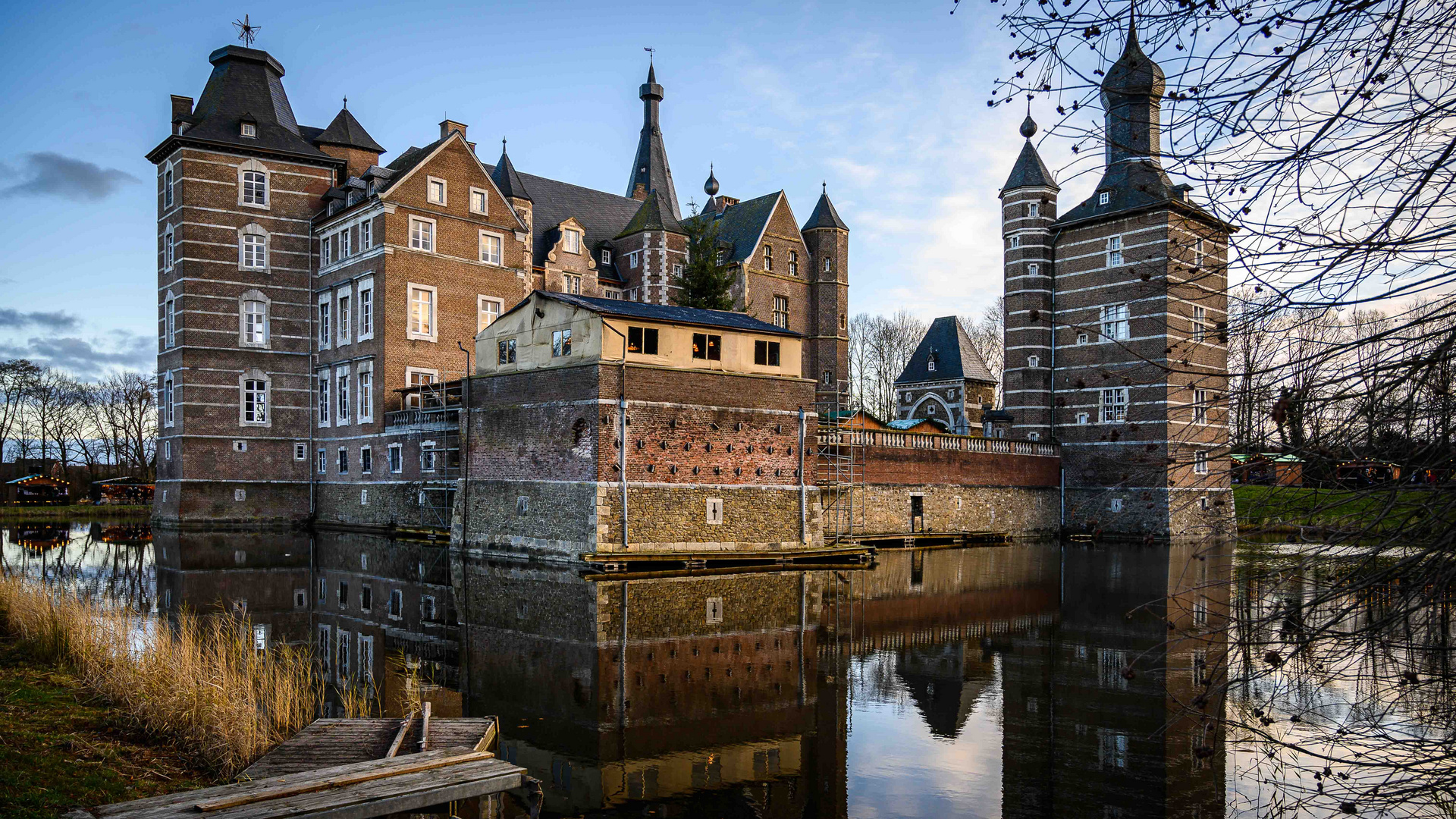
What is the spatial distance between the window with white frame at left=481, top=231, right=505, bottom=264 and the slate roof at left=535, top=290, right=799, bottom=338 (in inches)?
401

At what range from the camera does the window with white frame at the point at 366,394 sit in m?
35.9

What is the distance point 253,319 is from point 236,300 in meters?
0.98

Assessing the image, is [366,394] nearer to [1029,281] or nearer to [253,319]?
[253,319]

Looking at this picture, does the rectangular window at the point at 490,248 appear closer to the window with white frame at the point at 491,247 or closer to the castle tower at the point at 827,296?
the window with white frame at the point at 491,247

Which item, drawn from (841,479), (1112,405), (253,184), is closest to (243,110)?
(253,184)

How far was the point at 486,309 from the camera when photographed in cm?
3772

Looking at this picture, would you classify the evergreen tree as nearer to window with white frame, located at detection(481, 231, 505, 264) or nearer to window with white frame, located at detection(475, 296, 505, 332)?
window with white frame, located at detection(475, 296, 505, 332)

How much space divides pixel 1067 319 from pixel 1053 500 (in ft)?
25.1

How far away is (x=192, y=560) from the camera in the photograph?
2555 cm

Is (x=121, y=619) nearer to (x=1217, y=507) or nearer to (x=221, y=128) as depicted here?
(x=1217, y=507)

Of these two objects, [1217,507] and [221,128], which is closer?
[1217,507]

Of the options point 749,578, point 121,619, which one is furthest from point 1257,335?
point 749,578

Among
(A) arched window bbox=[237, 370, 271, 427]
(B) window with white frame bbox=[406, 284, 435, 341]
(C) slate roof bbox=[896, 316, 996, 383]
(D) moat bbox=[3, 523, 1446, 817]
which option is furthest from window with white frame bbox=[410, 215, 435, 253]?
(C) slate roof bbox=[896, 316, 996, 383]

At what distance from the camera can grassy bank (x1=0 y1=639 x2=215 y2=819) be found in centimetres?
654
